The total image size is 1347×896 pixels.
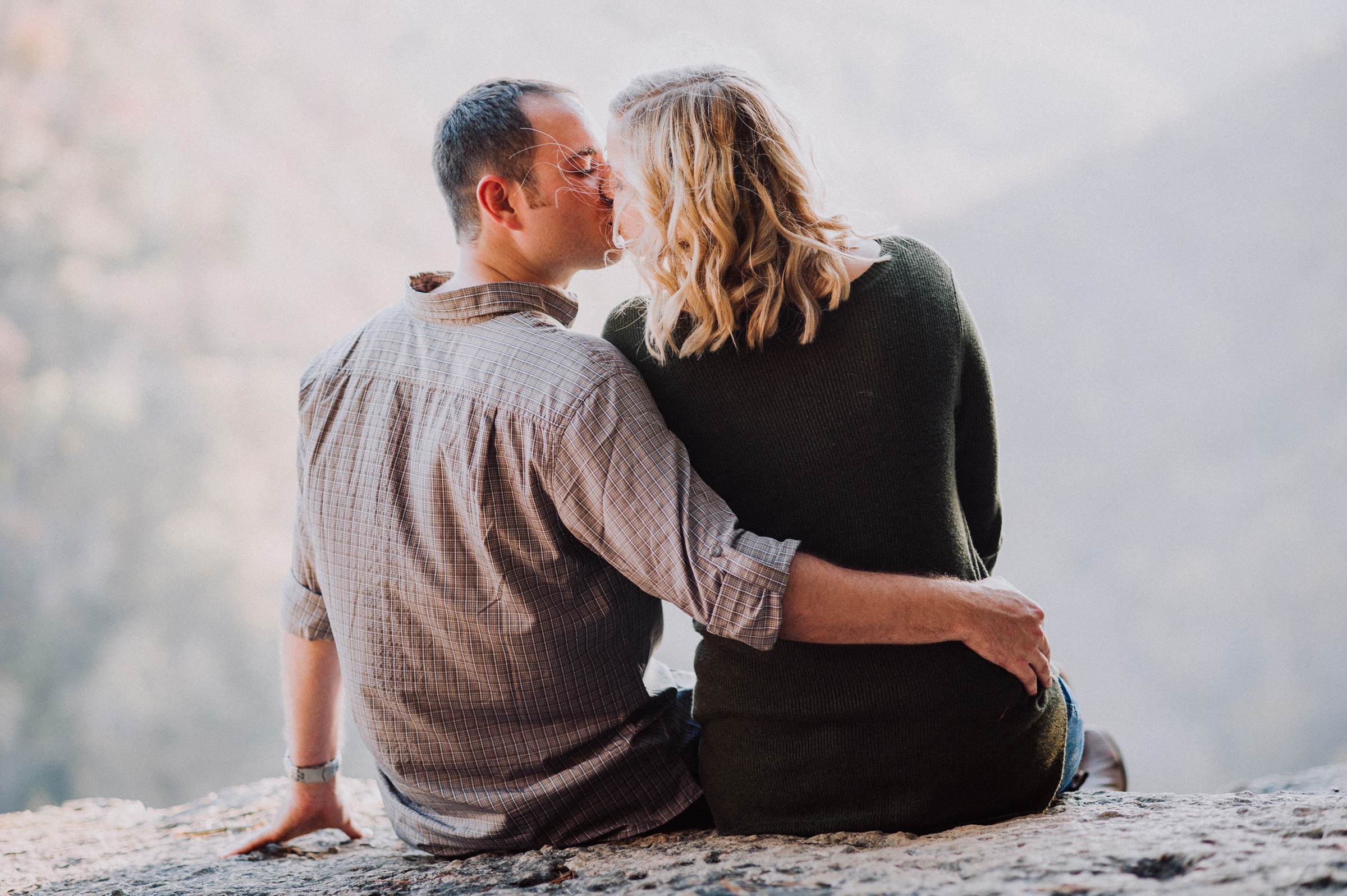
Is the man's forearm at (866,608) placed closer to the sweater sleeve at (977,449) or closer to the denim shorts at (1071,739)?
the sweater sleeve at (977,449)

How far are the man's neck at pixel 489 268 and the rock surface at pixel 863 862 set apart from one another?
2.50ft

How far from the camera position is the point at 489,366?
1167mm

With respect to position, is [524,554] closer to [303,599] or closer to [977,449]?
[303,599]

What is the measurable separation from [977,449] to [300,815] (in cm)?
124

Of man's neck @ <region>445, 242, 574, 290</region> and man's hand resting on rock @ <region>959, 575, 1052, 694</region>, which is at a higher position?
man's neck @ <region>445, 242, 574, 290</region>

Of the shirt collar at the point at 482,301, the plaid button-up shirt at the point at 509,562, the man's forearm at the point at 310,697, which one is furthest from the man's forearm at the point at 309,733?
the shirt collar at the point at 482,301

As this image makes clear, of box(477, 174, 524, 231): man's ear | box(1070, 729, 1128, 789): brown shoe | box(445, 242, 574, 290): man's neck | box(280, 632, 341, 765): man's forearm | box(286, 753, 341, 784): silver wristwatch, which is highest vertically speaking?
box(477, 174, 524, 231): man's ear

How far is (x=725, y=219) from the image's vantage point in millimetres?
1131

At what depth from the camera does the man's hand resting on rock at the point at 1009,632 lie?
1129mm

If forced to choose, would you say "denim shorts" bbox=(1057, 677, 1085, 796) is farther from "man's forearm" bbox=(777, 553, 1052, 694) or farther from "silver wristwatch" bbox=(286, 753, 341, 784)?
"silver wristwatch" bbox=(286, 753, 341, 784)

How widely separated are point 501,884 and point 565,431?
558 mm

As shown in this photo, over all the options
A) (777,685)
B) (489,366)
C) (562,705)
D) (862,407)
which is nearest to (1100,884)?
(777,685)

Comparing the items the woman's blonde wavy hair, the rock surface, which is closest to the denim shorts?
the rock surface

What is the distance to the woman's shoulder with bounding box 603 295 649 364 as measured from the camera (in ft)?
4.02
